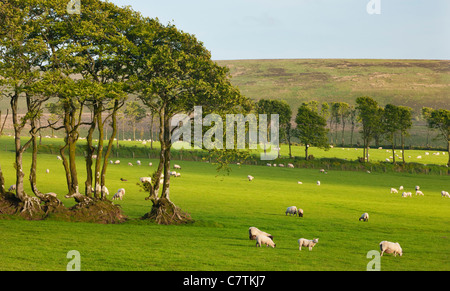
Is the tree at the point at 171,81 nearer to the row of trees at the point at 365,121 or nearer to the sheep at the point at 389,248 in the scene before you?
the sheep at the point at 389,248

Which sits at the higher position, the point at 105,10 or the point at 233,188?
the point at 105,10

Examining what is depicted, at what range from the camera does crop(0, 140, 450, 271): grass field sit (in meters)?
24.7

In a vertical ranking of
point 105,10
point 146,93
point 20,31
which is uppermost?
point 105,10

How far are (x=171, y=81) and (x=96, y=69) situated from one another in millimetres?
6295

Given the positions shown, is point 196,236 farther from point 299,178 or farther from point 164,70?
point 299,178

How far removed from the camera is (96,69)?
126 feet

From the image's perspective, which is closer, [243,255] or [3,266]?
[3,266]

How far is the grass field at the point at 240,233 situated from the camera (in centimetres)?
2469

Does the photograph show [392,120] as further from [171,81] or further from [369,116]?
[171,81]

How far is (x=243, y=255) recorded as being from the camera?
2633 centimetres

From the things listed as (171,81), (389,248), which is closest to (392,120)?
(171,81)

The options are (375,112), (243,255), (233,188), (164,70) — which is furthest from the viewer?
(375,112)
